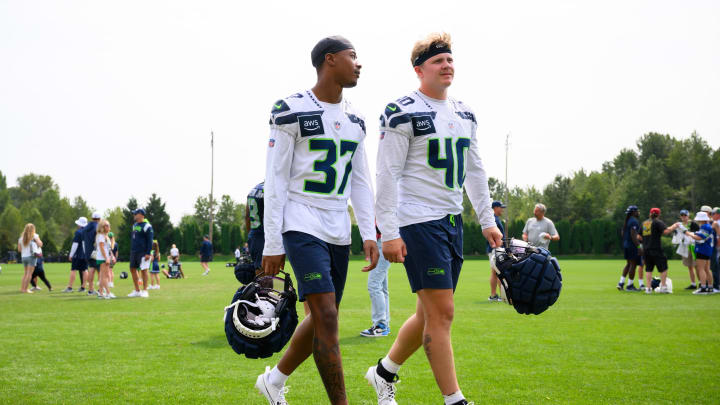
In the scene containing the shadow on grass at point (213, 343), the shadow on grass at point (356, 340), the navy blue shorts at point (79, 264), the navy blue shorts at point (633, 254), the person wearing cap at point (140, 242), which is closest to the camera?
the shadow on grass at point (213, 343)

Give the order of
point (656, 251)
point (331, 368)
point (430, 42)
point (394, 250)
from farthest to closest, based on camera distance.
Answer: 1. point (656, 251)
2. point (430, 42)
3. point (394, 250)
4. point (331, 368)

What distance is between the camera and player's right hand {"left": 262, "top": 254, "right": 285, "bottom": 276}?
4.04 meters

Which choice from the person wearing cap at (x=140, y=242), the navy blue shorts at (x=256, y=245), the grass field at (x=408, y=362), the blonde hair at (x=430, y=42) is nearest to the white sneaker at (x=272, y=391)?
the grass field at (x=408, y=362)

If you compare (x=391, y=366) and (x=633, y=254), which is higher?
(x=633, y=254)

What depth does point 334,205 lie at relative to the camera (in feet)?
13.8

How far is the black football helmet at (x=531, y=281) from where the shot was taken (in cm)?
428

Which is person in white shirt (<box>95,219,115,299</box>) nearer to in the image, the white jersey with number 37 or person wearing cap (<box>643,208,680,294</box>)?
the white jersey with number 37

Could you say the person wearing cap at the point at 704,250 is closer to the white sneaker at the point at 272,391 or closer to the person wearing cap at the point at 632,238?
the person wearing cap at the point at 632,238

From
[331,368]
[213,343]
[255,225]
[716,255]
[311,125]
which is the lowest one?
[213,343]

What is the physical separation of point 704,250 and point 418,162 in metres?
15.1

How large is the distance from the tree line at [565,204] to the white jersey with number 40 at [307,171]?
51635 mm

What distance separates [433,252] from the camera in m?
4.35

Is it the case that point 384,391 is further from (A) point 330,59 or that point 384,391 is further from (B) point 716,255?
(B) point 716,255

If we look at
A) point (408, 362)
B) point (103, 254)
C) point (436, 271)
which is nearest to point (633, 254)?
point (408, 362)
